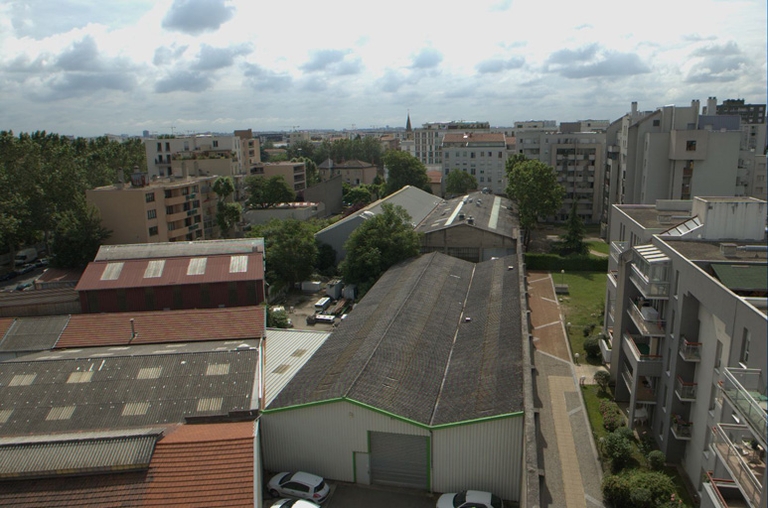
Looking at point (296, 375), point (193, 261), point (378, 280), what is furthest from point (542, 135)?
point (296, 375)

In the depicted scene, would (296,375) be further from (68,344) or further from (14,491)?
(68,344)

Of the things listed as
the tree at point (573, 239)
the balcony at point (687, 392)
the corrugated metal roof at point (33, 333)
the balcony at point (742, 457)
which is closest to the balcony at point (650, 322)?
the balcony at point (687, 392)

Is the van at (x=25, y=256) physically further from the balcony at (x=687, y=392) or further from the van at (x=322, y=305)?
the balcony at (x=687, y=392)

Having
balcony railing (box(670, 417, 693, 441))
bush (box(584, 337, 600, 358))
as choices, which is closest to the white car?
balcony railing (box(670, 417, 693, 441))

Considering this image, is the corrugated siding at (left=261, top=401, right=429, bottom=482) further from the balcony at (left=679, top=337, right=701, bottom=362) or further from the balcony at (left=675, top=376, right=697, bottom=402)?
the balcony at (left=679, top=337, right=701, bottom=362)

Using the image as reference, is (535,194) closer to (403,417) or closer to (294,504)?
(403,417)

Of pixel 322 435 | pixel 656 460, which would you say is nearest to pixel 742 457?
pixel 656 460

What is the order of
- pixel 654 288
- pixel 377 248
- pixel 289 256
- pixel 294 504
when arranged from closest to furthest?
pixel 294 504 → pixel 654 288 → pixel 377 248 → pixel 289 256
